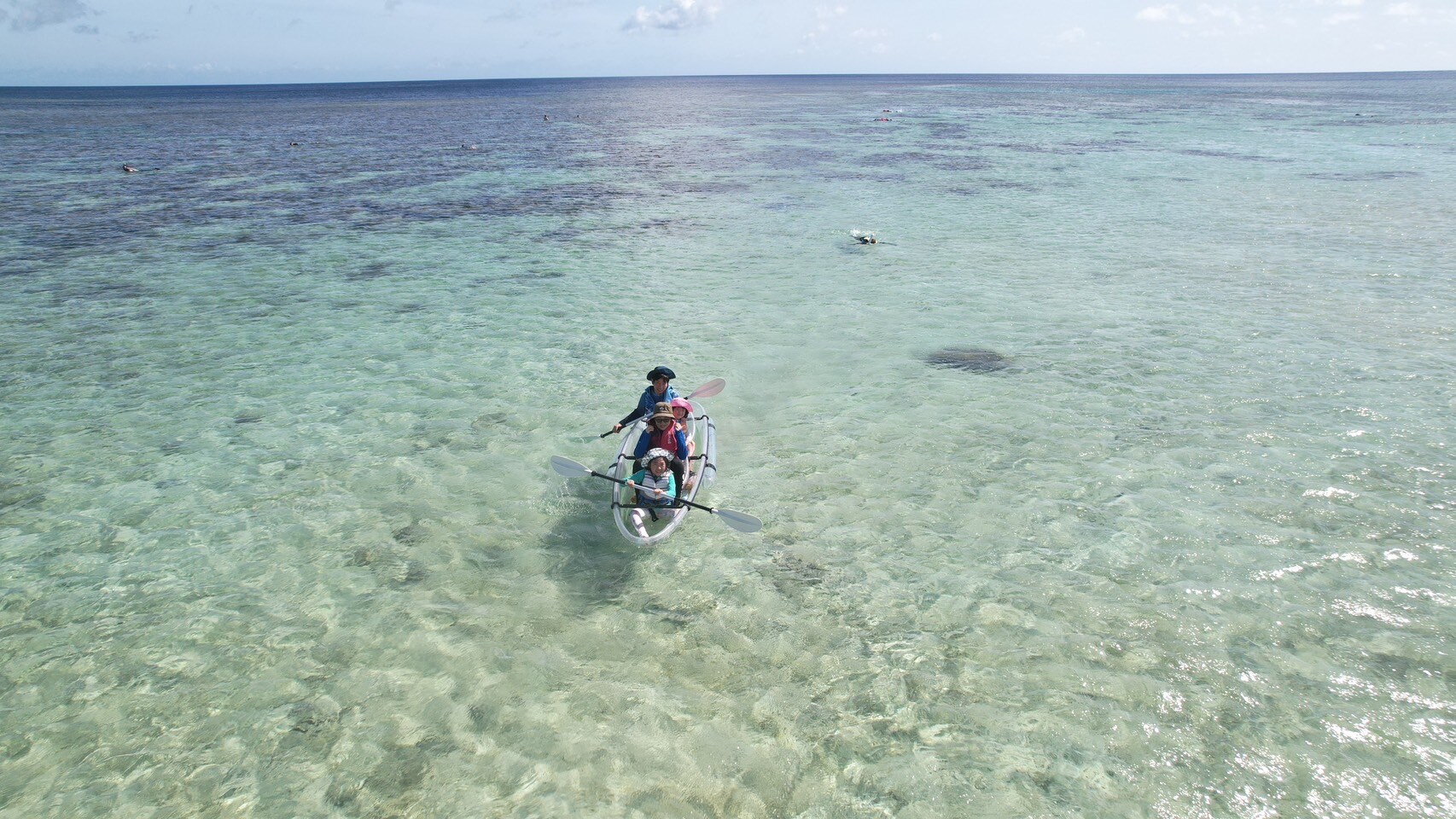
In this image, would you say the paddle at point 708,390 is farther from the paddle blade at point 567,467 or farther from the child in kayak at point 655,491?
the child in kayak at point 655,491

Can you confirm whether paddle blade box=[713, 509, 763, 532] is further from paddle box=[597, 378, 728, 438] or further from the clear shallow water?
paddle box=[597, 378, 728, 438]

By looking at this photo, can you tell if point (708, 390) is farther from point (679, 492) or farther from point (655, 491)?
point (655, 491)

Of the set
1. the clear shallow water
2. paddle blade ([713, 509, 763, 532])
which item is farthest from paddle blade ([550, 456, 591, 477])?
paddle blade ([713, 509, 763, 532])

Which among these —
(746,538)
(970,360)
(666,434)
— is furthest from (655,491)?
(970,360)

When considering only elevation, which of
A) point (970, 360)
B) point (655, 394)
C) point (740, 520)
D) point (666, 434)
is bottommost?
point (740, 520)

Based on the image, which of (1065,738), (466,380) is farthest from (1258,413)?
(466,380)
